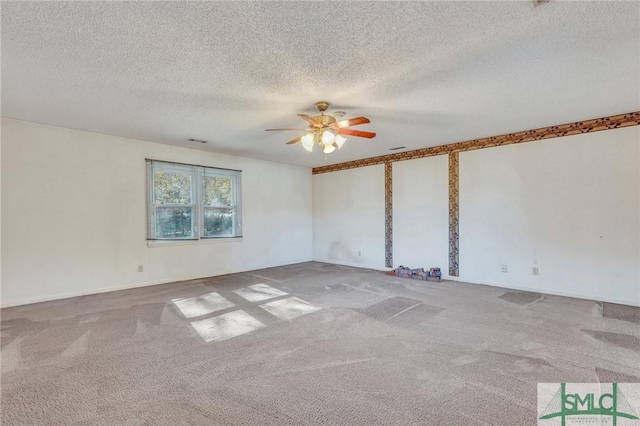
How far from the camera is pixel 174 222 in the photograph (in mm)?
5336

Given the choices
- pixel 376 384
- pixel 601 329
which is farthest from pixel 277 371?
pixel 601 329

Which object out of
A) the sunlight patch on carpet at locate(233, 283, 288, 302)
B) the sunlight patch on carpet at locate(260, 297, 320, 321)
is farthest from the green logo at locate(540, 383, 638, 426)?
the sunlight patch on carpet at locate(233, 283, 288, 302)

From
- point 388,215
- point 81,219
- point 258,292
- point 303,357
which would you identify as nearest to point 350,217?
point 388,215

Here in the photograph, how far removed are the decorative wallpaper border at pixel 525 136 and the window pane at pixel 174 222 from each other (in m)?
3.87

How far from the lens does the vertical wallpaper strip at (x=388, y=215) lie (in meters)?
6.26

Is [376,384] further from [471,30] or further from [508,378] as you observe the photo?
[471,30]

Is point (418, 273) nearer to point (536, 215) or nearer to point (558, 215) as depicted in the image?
point (536, 215)

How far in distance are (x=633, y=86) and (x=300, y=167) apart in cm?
584

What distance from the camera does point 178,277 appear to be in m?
5.36

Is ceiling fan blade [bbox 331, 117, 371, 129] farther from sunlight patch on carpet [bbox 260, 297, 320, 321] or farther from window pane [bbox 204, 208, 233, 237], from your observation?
window pane [bbox 204, 208, 233, 237]

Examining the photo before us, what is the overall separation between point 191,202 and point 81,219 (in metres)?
1.65

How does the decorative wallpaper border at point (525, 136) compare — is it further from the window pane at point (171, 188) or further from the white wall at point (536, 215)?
the window pane at point (171, 188)

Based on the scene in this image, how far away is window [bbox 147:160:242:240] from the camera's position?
5.13 m

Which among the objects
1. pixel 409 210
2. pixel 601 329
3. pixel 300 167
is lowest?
pixel 601 329
